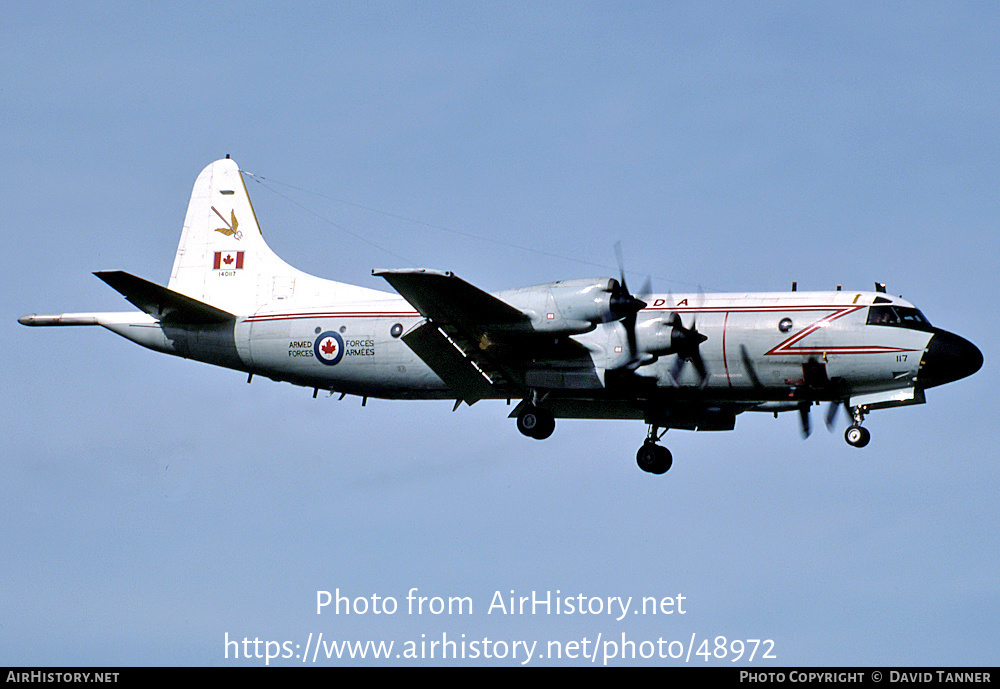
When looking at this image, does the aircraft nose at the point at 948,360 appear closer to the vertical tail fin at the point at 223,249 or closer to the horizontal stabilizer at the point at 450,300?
Answer: the horizontal stabilizer at the point at 450,300

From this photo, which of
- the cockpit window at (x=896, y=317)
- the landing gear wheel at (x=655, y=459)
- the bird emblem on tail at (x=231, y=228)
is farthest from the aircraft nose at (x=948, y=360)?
the bird emblem on tail at (x=231, y=228)

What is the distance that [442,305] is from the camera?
30797 mm

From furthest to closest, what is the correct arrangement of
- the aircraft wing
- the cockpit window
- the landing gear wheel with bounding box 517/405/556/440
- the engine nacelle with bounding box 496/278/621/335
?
the landing gear wheel with bounding box 517/405/556/440 < the cockpit window < the engine nacelle with bounding box 496/278/621/335 < the aircraft wing

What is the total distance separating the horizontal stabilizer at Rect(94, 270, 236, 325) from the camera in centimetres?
3300

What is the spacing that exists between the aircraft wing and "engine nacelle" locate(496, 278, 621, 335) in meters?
0.28

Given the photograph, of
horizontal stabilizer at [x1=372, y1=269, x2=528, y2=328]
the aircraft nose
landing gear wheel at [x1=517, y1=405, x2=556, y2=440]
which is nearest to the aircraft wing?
horizontal stabilizer at [x1=372, y1=269, x2=528, y2=328]

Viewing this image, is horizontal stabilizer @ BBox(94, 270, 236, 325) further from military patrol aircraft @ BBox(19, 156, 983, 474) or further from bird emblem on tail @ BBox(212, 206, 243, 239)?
bird emblem on tail @ BBox(212, 206, 243, 239)

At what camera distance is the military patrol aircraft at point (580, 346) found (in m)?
30.7

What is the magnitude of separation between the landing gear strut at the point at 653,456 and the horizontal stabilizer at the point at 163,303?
1072 centimetres
